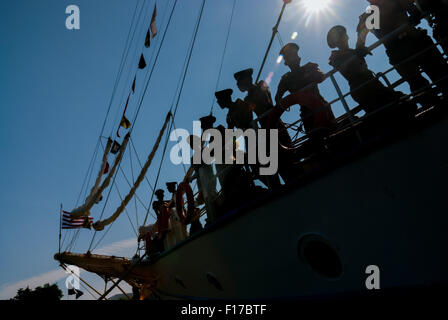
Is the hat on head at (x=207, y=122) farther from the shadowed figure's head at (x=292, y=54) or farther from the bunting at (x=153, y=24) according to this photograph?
the bunting at (x=153, y=24)

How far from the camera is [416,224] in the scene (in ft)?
7.30

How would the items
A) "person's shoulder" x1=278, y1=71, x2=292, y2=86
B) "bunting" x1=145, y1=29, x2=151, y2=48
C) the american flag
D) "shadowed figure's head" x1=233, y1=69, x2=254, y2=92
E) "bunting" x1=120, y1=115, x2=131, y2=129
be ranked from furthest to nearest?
the american flag < "bunting" x1=120, y1=115, x2=131, y2=129 < "bunting" x1=145, y1=29, x2=151, y2=48 < "shadowed figure's head" x1=233, y1=69, x2=254, y2=92 < "person's shoulder" x1=278, y1=71, x2=292, y2=86

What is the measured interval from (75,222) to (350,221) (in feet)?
47.6

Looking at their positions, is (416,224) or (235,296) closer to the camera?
(416,224)

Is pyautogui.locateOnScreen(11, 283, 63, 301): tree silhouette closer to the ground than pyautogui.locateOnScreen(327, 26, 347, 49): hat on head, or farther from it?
farther from it

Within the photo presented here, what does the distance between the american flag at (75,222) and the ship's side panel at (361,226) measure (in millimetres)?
12477

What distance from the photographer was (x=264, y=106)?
4.09 meters

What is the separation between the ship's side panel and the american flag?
12.5 metres

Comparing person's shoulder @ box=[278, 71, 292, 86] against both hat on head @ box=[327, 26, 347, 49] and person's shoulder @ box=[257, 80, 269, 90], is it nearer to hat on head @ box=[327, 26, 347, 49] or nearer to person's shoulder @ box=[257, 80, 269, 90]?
person's shoulder @ box=[257, 80, 269, 90]

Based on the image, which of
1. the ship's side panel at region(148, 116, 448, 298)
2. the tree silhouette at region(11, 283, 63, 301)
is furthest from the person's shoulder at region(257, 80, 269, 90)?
the tree silhouette at region(11, 283, 63, 301)

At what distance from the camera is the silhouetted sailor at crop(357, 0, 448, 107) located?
2.80 m

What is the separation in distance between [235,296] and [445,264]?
3028 millimetres
